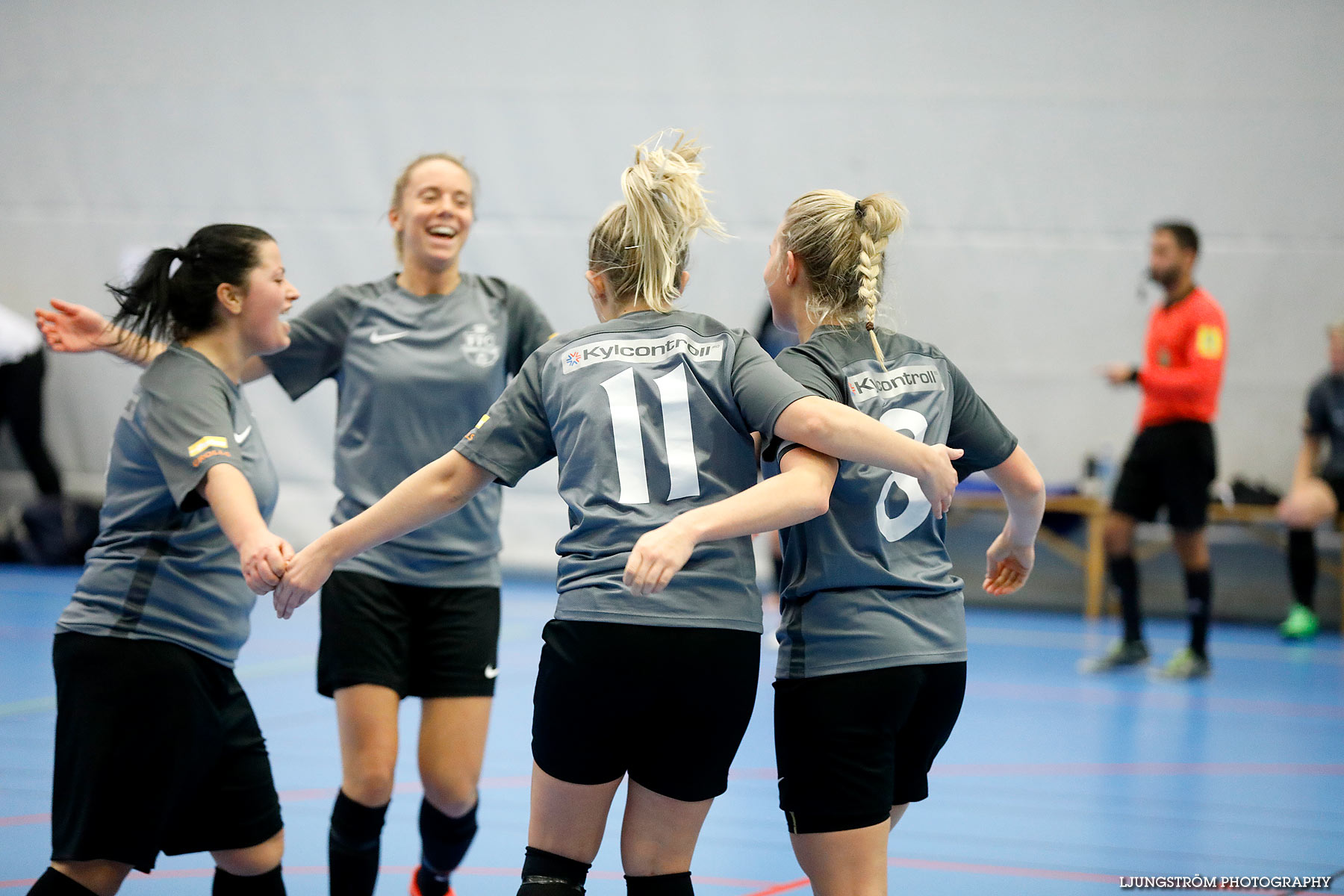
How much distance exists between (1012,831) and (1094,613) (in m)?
5.06

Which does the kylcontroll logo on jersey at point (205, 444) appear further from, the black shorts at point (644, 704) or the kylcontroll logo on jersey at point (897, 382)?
the kylcontroll logo on jersey at point (897, 382)

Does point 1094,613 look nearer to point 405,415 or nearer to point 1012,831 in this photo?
point 1012,831

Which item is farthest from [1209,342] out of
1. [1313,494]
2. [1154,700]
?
[1313,494]

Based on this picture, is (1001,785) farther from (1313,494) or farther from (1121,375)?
(1313,494)

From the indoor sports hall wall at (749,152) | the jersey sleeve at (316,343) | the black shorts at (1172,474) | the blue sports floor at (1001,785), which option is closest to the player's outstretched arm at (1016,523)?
the blue sports floor at (1001,785)

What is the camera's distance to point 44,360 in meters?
9.60

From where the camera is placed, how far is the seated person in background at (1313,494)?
7.83 meters

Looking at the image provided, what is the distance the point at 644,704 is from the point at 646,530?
0.28m

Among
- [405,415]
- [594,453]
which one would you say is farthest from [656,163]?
[405,415]

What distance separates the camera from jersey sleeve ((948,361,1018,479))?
2426 millimetres

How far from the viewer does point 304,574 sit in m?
2.25

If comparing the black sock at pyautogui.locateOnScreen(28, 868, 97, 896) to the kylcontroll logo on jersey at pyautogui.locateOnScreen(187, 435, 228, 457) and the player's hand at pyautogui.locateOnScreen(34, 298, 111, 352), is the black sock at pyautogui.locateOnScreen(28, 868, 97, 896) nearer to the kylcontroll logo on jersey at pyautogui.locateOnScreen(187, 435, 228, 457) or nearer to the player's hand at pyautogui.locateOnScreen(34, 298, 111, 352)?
the kylcontroll logo on jersey at pyautogui.locateOnScreen(187, 435, 228, 457)

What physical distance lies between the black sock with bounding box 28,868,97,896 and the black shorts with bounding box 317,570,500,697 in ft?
2.54

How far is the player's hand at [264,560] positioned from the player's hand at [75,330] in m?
0.79
